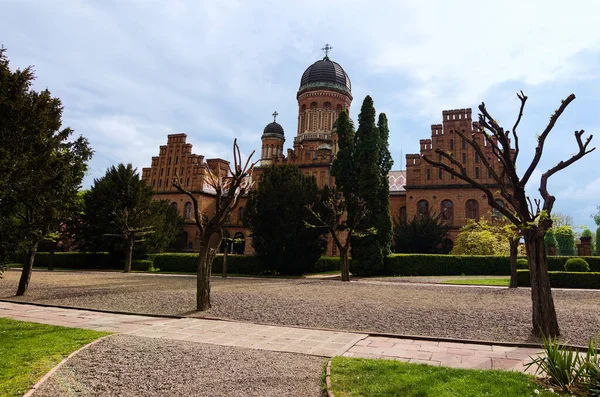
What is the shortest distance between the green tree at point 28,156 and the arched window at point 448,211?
3521cm

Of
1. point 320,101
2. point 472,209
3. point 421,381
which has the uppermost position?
point 320,101

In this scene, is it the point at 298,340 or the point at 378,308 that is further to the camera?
the point at 378,308

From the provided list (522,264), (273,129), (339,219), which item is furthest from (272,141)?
(522,264)

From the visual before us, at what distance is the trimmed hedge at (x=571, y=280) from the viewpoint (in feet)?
62.6

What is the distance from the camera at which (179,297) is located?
1354 cm

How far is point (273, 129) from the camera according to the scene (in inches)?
2343

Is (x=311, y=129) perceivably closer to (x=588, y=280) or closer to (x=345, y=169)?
(x=345, y=169)

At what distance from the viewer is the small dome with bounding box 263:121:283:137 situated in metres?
59.2

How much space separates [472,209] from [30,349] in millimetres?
39884

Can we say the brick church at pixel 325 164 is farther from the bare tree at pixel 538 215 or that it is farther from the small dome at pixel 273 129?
the bare tree at pixel 538 215

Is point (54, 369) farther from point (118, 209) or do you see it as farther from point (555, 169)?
point (118, 209)

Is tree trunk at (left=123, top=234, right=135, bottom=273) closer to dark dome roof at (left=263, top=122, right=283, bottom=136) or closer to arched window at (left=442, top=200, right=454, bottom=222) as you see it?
arched window at (left=442, top=200, right=454, bottom=222)

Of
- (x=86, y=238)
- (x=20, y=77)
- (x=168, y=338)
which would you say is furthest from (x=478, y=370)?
(x=86, y=238)

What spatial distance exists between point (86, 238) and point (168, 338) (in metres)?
31.3
